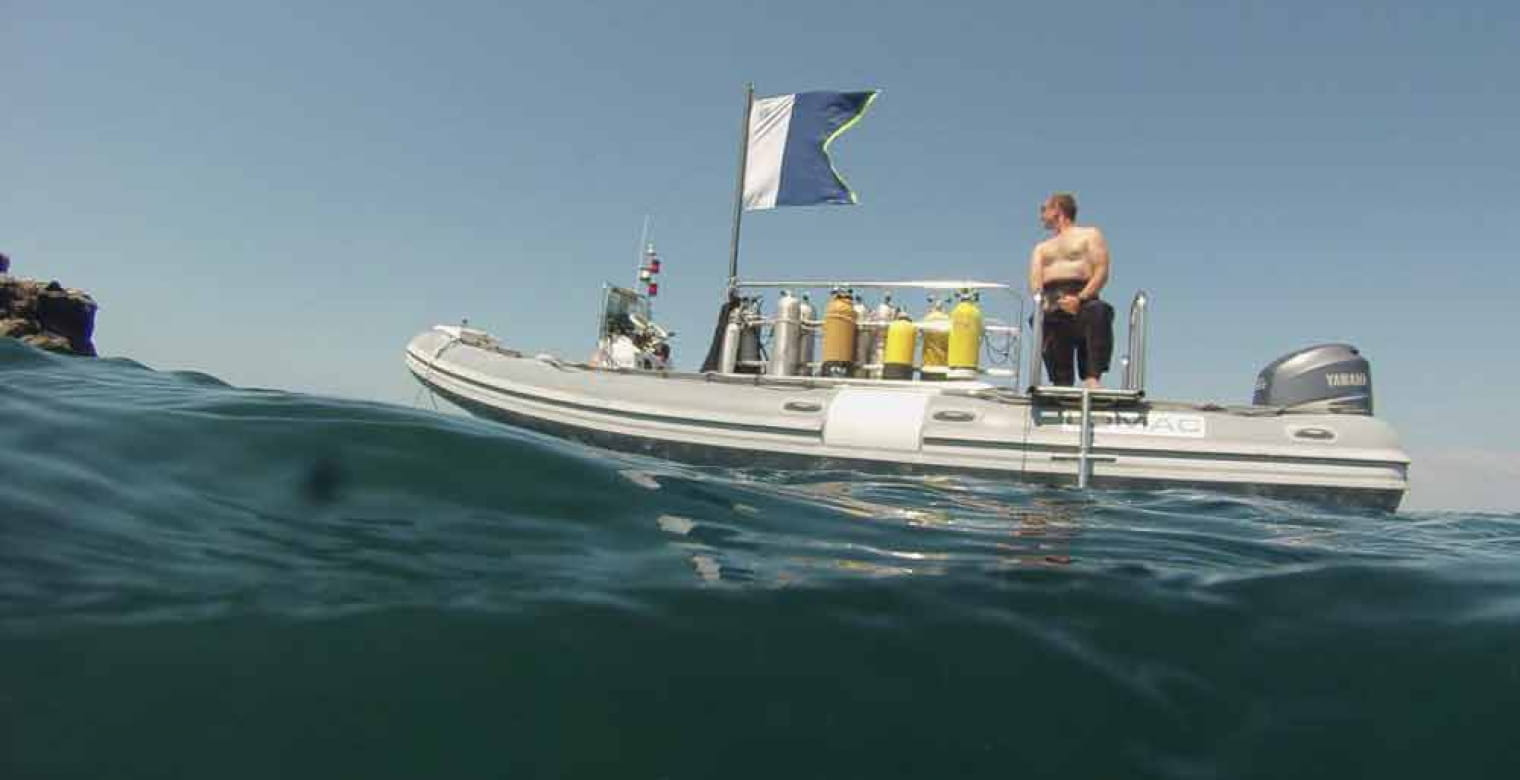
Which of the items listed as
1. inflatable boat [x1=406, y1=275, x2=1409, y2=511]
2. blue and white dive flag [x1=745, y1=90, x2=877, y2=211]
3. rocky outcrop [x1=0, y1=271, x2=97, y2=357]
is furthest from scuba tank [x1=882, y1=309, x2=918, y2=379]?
rocky outcrop [x1=0, y1=271, x2=97, y2=357]

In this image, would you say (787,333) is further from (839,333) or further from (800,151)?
(800,151)

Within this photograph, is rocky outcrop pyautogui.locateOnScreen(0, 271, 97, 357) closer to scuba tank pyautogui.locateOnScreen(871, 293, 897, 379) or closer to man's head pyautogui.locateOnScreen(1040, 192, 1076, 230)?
scuba tank pyautogui.locateOnScreen(871, 293, 897, 379)

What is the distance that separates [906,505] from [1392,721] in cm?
218

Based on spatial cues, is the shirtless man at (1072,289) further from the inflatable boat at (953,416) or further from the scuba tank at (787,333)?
the scuba tank at (787,333)

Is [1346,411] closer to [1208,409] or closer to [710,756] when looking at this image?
[1208,409]

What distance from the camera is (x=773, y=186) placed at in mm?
8977

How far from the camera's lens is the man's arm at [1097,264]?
5.68 m

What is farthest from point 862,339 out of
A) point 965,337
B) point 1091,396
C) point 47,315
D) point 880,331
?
point 47,315

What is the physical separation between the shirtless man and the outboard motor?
160 centimetres

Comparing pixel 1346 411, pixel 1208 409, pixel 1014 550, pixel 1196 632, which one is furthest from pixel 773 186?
pixel 1196 632

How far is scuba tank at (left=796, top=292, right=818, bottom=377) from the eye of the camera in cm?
770

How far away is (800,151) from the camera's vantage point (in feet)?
29.3

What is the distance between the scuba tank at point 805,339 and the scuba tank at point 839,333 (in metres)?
0.37

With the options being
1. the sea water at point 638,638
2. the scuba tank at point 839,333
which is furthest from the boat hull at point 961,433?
the sea water at point 638,638
